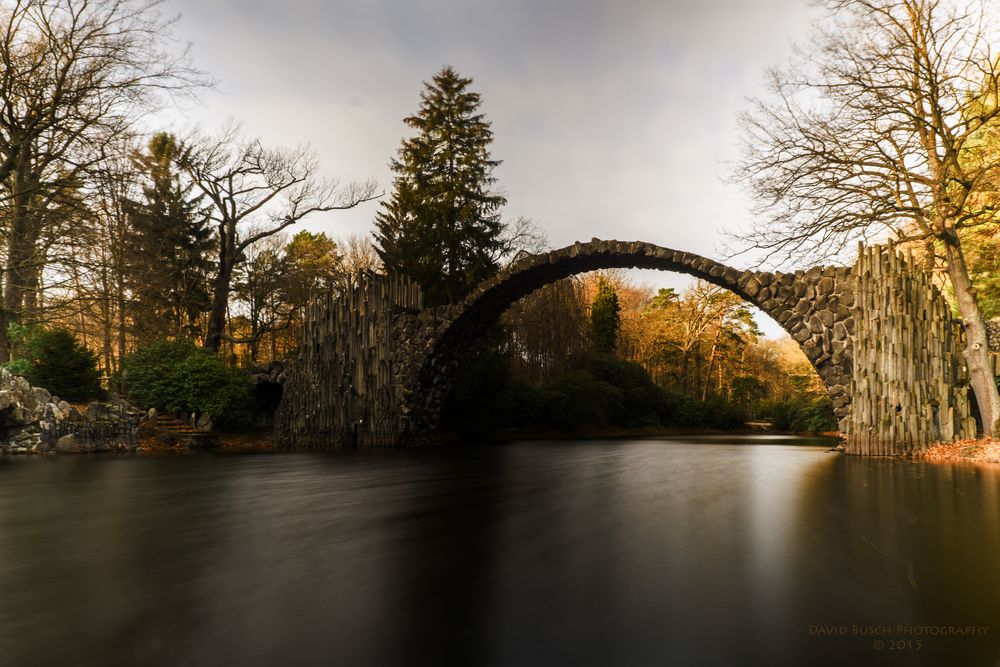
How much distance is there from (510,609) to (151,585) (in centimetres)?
195

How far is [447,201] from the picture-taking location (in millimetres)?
21703

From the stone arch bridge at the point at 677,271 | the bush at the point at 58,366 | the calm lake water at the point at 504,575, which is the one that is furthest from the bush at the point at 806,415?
the bush at the point at 58,366

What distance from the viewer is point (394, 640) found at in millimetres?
2271

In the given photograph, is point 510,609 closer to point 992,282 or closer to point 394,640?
point 394,640

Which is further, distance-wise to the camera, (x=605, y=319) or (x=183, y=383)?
(x=605, y=319)

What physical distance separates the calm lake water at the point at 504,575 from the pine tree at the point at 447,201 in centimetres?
1483

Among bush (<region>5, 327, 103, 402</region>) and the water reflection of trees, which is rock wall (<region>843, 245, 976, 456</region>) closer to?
the water reflection of trees

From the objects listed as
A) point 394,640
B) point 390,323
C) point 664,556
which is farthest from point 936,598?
point 390,323

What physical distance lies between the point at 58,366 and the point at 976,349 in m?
19.8

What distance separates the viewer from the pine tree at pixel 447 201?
69.4 ft

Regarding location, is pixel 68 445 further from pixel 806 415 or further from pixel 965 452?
pixel 806 415

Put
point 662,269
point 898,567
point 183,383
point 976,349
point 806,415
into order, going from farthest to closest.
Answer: point 806,415, point 183,383, point 662,269, point 976,349, point 898,567

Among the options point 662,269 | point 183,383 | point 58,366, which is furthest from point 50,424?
point 662,269

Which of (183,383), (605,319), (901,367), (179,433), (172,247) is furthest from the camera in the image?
(605,319)
